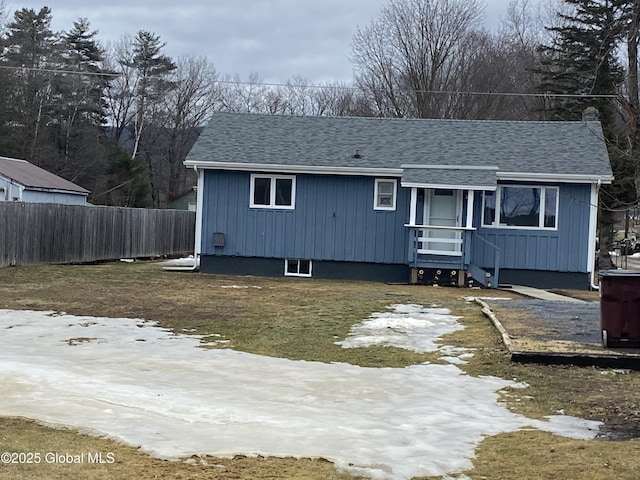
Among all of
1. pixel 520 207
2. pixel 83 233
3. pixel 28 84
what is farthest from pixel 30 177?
pixel 520 207

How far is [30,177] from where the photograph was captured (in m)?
35.9

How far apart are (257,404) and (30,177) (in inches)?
1244

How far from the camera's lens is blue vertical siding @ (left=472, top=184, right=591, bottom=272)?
20.6 metres

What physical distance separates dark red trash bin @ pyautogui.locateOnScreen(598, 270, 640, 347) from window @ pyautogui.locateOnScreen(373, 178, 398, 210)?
471 inches

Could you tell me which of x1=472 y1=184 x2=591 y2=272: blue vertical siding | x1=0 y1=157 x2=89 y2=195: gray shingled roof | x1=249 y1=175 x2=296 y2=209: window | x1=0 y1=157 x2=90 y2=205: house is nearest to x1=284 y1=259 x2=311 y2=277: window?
x1=249 y1=175 x2=296 y2=209: window

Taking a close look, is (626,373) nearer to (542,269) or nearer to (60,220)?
(542,269)

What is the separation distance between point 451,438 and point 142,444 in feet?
7.62

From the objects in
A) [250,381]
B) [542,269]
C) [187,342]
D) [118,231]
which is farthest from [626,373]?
[118,231]

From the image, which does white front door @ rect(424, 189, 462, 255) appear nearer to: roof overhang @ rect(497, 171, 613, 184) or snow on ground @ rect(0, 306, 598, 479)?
roof overhang @ rect(497, 171, 613, 184)

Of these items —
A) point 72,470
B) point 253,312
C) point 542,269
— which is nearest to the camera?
point 72,470

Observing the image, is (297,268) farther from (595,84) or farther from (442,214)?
(595,84)

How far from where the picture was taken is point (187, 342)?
1047 cm

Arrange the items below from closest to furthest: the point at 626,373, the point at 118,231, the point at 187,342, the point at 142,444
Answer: the point at 142,444 < the point at 626,373 < the point at 187,342 < the point at 118,231

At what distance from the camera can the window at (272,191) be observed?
2167cm
